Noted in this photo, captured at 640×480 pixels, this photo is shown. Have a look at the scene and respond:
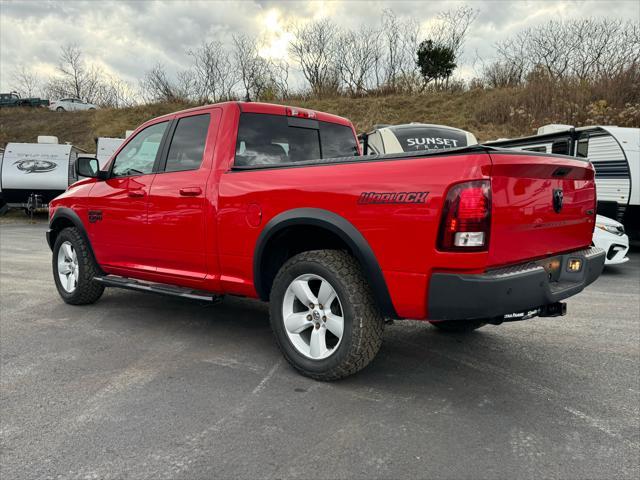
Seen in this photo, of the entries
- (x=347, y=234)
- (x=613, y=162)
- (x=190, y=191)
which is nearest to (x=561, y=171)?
(x=347, y=234)

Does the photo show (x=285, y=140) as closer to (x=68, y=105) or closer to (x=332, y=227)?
(x=332, y=227)

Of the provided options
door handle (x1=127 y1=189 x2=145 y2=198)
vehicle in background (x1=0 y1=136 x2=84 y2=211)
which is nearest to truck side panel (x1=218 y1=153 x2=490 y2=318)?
door handle (x1=127 y1=189 x2=145 y2=198)

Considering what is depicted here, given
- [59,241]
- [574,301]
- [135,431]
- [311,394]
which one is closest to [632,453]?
[311,394]

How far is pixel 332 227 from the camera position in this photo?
3037mm

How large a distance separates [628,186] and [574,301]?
4.84m

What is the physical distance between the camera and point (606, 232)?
7.82 metres

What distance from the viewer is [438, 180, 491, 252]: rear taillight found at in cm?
256

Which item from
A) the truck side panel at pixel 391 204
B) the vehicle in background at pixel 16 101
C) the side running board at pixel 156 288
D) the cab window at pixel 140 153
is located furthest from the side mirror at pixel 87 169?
the vehicle in background at pixel 16 101

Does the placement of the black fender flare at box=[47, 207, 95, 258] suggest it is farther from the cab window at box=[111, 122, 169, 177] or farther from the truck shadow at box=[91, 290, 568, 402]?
the truck shadow at box=[91, 290, 568, 402]

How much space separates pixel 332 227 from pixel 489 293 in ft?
3.23

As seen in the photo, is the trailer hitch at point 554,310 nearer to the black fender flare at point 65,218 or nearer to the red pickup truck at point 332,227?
the red pickup truck at point 332,227

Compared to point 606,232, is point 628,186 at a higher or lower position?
higher

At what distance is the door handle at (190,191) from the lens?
152 inches

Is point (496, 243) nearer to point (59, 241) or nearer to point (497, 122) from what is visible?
point (59, 241)
